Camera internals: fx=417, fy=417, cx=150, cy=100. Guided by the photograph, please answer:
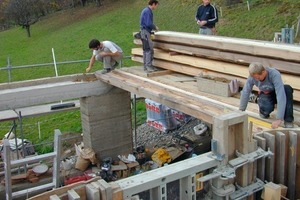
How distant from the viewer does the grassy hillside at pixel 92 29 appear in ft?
60.0

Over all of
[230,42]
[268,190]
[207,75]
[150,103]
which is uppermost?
[230,42]

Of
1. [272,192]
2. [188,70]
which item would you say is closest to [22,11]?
[188,70]

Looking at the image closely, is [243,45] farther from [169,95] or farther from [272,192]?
[272,192]

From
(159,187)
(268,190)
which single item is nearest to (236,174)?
(268,190)

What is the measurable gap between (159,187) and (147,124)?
33.3 feet

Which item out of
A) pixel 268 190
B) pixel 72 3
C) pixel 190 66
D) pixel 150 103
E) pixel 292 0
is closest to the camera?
pixel 268 190

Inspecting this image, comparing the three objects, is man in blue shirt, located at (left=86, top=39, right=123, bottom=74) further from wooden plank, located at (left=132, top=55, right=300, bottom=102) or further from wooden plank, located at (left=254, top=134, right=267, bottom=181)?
wooden plank, located at (left=254, top=134, right=267, bottom=181)

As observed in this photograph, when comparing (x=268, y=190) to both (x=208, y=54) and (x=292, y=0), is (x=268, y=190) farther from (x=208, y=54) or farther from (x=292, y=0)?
(x=292, y=0)

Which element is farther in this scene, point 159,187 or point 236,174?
point 236,174

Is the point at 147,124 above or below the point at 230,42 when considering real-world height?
below

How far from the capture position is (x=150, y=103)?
1391 cm

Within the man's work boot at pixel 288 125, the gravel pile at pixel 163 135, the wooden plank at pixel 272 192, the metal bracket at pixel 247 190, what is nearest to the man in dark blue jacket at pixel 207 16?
the gravel pile at pixel 163 135

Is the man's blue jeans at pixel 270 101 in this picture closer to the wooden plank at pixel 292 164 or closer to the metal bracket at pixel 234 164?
the wooden plank at pixel 292 164

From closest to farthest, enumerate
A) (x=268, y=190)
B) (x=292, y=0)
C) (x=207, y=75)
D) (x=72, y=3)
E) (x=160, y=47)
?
(x=268, y=190) → (x=207, y=75) → (x=160, y=47) → (x=292, y=0) → (x=72, y=3)
